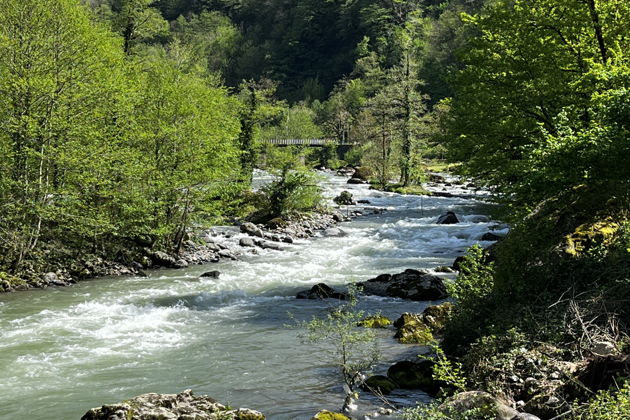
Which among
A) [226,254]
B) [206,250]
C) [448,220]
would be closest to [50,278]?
[206,250]

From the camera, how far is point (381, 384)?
9391 millimetres

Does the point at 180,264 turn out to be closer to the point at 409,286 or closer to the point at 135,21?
the point at 409,286

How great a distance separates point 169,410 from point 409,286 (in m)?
10.6

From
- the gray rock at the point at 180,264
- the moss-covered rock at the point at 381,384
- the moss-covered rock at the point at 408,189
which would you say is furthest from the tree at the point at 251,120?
the moss-covered rock at the point at 381,384

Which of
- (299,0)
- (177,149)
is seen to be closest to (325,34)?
(299,0)

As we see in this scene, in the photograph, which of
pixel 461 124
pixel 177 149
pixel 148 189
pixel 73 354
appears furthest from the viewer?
pixel 177 149

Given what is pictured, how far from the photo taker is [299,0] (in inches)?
7072

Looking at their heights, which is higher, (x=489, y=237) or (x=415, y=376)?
(x=489, y=237)

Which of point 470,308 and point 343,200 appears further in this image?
point 343,200

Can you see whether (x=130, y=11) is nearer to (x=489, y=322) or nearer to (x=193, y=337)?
(x=193, y=337)

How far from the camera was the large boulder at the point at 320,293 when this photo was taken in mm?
16703

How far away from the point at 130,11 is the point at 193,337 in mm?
29766

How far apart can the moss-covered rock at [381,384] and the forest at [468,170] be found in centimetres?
89

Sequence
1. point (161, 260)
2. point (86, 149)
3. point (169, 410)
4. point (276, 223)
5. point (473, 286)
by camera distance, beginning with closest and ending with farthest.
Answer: point (169, 410) → point (473, 286) → point (86, 149) → point (161, 260) → point (276, 223)
